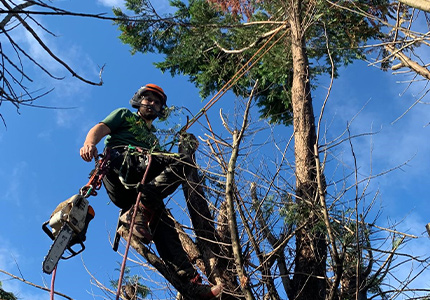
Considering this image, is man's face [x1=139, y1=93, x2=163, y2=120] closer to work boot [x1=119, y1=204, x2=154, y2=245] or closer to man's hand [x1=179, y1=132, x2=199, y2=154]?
man's hand [x1=179, y1=132, x2=199, y2=154]

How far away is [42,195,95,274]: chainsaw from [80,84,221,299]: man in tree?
576mm

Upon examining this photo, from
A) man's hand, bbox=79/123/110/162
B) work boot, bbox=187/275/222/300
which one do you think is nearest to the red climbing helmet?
man's hand, bbox=79/123/110/162

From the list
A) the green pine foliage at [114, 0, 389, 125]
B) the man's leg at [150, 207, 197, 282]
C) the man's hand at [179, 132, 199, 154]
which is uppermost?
the green pine foliage at [114, 0, 389, 125]

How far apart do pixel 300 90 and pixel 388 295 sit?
8.51 ft

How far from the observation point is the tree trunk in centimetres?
511

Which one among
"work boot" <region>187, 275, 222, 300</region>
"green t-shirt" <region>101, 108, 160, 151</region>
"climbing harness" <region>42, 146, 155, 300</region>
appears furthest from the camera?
"green t-shirt" <region>101, 108, 160, 151</region>

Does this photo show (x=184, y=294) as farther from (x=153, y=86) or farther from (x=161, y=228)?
(x=153, y=86)

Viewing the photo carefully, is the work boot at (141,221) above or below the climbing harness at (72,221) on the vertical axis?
above

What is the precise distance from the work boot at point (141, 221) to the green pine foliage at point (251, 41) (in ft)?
6.81

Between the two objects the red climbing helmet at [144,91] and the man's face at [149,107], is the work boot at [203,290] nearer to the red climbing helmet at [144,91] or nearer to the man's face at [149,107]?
the man's face at [149,107]

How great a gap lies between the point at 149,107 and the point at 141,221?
1.27m

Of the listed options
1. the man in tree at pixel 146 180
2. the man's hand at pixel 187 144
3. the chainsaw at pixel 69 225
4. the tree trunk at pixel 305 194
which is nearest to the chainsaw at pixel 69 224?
the chainsaw at pixel 69 225

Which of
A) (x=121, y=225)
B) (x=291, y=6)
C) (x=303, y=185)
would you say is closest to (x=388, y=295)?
(x=303, y=185)

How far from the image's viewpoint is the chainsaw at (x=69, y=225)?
4.58m
